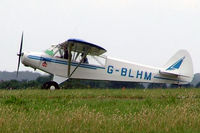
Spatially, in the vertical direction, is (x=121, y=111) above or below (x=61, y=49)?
below

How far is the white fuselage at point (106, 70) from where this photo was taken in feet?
59.4

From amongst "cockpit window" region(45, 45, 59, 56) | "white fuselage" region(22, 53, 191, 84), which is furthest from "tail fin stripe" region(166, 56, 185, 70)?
"cockpit window" region(45, 45, 59, 56)

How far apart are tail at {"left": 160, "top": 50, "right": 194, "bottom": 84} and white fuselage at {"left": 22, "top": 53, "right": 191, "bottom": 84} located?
0.72 feet

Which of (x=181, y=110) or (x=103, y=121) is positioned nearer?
(x=103, y=121)

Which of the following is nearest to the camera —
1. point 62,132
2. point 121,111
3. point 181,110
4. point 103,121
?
point 62,132

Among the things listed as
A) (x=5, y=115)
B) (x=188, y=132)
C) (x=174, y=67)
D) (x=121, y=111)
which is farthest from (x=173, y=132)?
(x=174, y=67)

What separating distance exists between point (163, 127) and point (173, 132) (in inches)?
10.4

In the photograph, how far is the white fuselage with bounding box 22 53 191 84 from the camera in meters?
18.1

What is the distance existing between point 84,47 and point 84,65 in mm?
1097

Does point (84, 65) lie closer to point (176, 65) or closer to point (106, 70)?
point (106, 70)

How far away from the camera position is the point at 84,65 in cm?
1884

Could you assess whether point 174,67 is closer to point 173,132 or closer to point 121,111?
point 121,111

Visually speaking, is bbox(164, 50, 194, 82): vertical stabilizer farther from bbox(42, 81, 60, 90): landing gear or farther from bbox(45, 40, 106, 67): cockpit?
bbox(42, 81, 60, 90): landing gear

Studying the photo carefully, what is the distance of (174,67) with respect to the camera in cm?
2214
